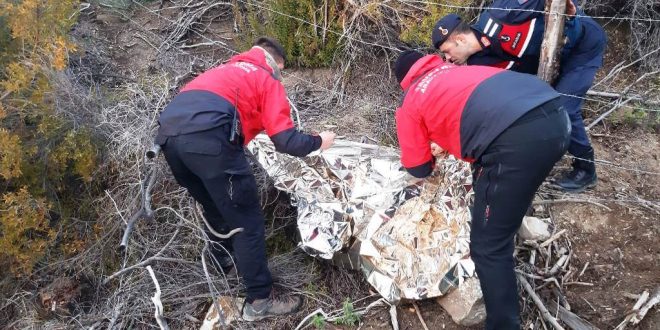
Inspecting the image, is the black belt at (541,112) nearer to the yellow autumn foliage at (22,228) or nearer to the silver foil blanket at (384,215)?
the silver foil blanket at (384,215)

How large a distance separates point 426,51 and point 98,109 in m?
2.58

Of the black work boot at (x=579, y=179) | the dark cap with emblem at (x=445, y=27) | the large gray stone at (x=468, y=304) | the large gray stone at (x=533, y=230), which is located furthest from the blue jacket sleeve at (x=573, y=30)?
the large gray stone at (x=468, y=304)

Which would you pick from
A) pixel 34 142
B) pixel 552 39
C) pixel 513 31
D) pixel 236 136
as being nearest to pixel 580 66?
pixel 552 39

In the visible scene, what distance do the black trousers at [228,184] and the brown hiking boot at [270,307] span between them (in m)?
0.05

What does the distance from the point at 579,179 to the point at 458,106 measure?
1505 millimetres

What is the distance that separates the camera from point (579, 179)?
11.1 feet

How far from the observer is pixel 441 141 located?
2.55 meters

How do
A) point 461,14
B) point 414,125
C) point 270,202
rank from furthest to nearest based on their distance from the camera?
point 461,14
point 270,202
point 414,125

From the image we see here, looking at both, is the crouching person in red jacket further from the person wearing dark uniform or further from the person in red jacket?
the person in red jacket

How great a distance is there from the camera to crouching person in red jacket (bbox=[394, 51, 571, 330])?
86.4 inches

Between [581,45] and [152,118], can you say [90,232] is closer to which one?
[152,118]

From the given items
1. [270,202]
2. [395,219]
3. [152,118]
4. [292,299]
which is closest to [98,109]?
[152,118]

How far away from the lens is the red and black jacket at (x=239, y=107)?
2.55 m

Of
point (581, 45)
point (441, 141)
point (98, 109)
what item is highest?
point (581, 45)
